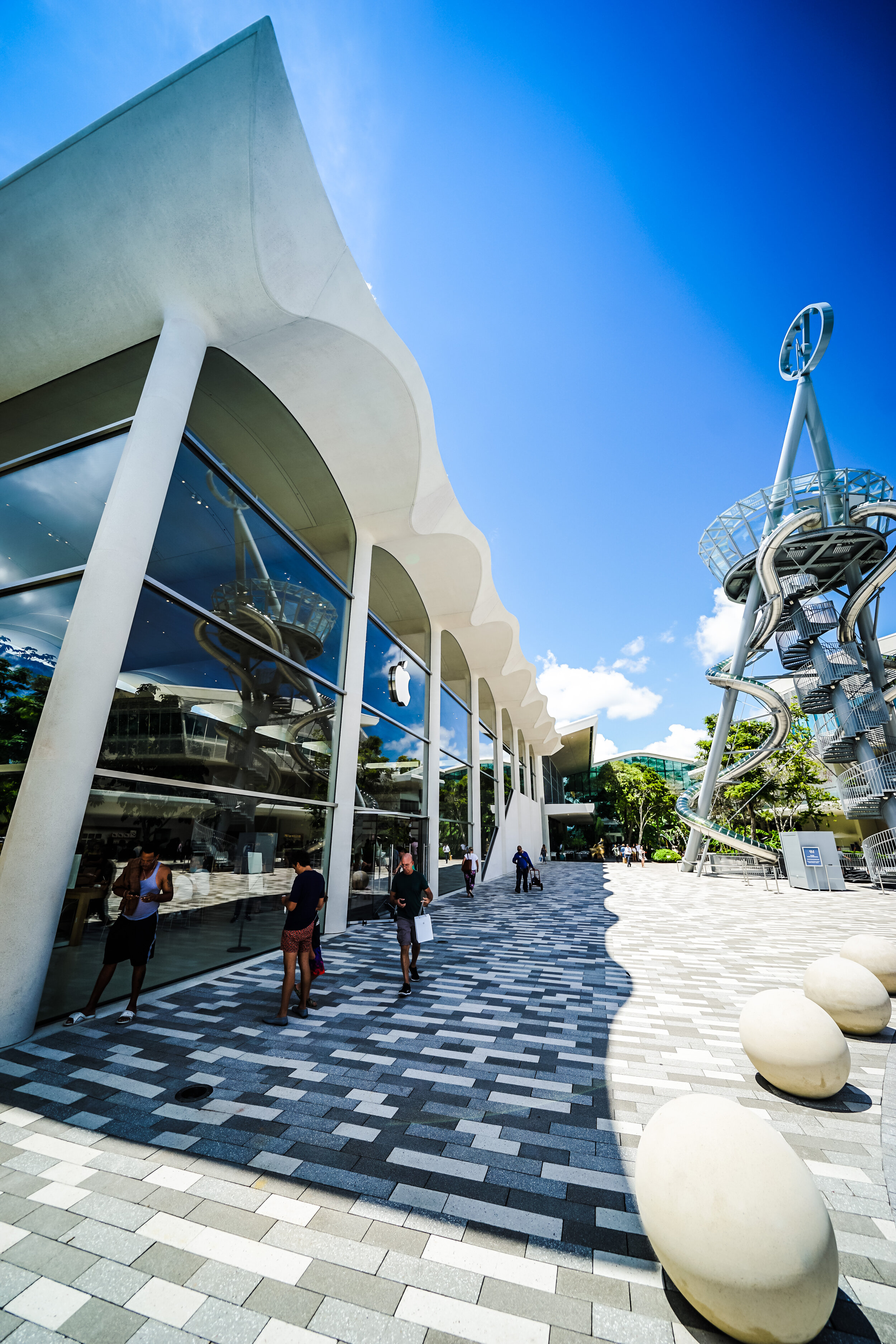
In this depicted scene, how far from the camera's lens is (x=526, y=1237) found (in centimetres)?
271

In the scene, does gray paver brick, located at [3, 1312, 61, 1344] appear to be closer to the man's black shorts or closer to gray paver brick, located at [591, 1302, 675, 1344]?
gray paver brick, located at [591, 1302, 675, 1344]

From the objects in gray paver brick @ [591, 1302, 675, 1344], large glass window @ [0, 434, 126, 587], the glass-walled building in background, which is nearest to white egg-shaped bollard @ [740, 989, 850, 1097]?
gray paver brick @ [591, 1302, 675, 1344]

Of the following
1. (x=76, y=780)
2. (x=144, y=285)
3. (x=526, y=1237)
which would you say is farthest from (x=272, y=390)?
(x=526, y=1237)

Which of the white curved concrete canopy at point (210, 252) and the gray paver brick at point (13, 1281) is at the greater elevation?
the white curved concrete canopy at point (210, 252)

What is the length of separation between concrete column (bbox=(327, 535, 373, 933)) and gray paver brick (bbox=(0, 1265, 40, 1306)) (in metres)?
8.87

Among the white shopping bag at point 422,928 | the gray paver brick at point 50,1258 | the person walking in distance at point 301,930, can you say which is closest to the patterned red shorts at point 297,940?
the person walking in distance at point 301,930

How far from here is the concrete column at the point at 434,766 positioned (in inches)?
707

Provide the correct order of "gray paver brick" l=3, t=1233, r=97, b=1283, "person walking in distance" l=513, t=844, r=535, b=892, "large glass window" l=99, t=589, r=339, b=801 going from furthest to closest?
"person walking in distance" l=513, t=844, r=535, b=892 < "large glass window" l=99, t=589, r=339, b=801 < "gray paver brick" l=3, t=1233, r=97, b=1283

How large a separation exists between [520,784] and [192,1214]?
3450cm

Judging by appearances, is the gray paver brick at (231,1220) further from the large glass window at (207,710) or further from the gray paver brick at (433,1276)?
the large glass window at (207,710)

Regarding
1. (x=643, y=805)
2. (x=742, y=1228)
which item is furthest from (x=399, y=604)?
(x=643, y=805)

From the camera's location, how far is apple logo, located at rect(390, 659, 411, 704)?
1505 centimetres

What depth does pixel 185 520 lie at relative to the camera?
7.88 metres

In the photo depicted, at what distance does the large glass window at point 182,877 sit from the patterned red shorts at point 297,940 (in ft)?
6.77
